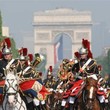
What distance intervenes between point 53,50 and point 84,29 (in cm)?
843

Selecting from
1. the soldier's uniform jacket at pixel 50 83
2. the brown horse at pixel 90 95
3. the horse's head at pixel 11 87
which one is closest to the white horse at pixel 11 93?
the horse's head at pixel 11 87

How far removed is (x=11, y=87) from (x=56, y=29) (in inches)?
6676

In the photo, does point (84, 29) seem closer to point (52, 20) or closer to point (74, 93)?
point (52, 20)

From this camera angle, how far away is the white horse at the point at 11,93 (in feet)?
64.6

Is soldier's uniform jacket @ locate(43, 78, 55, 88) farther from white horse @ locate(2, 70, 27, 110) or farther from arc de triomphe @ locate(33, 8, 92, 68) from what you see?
arc de triomphe @ locate(33, 8, 92, 68)

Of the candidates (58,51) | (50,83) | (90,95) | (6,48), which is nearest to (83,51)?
(90,95)

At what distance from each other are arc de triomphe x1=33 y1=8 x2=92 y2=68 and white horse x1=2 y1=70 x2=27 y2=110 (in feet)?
510

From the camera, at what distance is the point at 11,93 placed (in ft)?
64.6

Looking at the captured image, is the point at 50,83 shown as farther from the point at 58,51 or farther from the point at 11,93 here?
the point at 58,51

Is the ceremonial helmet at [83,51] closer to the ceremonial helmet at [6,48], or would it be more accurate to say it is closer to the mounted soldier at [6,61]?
the mounted soldier at [6,61]

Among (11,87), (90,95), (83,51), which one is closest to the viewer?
(11,87)

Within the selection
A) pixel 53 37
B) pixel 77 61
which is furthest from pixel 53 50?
pixel 77 61

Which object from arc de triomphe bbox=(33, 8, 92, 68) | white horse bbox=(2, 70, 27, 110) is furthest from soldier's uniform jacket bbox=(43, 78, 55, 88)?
arc de triomphe bbox=(33, 8, 92, 68)

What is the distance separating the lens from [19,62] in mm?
21766
